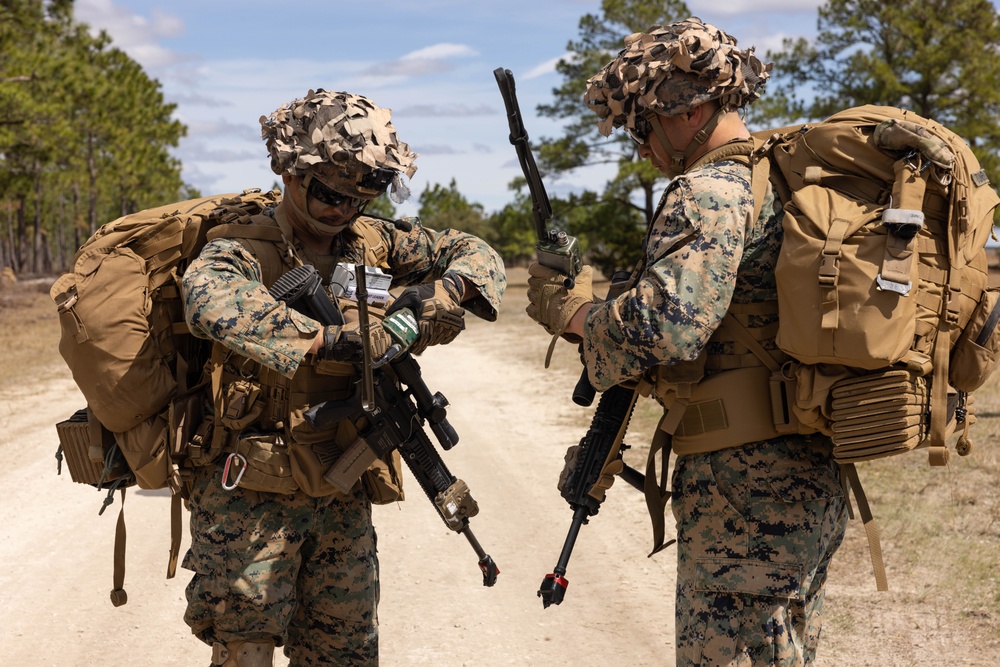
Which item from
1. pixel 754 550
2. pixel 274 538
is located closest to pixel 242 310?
pixel 274 538

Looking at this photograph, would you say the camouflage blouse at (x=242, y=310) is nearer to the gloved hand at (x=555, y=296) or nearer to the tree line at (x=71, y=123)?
the gloved hand at (x=555, y=296)

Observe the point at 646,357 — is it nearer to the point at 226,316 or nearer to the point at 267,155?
the point at 226,316

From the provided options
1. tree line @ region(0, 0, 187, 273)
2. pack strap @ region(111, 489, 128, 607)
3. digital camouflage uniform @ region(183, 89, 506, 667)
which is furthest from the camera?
tree line @ region(0, 0, 187, 273)

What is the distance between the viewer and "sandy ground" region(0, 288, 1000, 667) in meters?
4.73

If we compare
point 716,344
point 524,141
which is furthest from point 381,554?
point 716,344

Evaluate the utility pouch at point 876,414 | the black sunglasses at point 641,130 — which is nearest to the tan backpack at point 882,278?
the utility pouch at point 876,414

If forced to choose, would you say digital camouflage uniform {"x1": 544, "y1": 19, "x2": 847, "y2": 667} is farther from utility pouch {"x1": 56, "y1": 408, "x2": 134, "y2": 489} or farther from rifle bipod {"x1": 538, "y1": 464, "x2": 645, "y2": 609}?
utility pouch {"x1": 56, "y1": 408, "x2": 134, "y2": 489}

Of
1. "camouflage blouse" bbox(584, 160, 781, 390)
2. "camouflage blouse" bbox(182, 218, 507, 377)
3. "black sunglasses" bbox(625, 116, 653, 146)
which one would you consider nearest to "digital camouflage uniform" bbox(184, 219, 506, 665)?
"camouflage blouse" bbox(182, 218, 507, 377)

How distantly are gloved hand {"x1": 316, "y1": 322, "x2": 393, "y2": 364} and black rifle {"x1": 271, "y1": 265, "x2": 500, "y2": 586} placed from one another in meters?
0.04

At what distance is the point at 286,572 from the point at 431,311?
98 cm

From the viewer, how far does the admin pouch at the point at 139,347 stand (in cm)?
331

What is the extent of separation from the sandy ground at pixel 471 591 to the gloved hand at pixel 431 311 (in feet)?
6.44

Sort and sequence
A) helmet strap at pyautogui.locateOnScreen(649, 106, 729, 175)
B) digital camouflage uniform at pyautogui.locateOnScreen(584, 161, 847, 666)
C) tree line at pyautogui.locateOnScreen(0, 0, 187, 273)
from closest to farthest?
1. digital camouflage uniform at pyautogui.locateOnScreen(584, 161, 847, 666)
2. helmet strap at pyautogui.locateOnScreen(649, 106, 729, 175)
3. tree line at pyautogui.locateOnScreen(0, 0, 187, 273)

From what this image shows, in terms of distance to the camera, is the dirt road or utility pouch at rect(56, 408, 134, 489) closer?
utility pouch at rect(56, 408, 134, 489)
